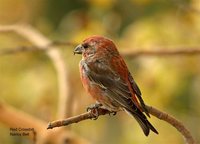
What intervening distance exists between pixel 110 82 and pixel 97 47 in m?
0.21

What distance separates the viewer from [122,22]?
787 centimetres

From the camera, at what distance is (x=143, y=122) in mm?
3361

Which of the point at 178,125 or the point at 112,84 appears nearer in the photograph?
the point at 178,125

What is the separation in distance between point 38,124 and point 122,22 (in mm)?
3561

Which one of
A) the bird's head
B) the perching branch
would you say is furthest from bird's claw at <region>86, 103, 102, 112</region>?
the bird's head

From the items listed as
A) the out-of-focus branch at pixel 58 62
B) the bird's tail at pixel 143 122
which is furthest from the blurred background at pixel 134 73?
the bird's tail at pixel 143 122

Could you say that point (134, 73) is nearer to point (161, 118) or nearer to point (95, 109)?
point (95, 109)

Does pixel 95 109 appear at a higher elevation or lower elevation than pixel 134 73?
lower

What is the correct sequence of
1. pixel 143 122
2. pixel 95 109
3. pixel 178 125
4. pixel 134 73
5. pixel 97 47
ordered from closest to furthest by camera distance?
pixel 178 125 → pixel 143 122 → pixel 95 109 → pixel 97 47 → pixel 134 73

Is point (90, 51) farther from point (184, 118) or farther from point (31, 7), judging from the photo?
point (31, 7)

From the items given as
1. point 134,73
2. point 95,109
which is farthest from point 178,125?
point 134,73

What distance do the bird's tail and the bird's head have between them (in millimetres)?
393

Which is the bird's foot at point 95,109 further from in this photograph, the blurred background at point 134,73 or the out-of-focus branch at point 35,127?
the blurred background at point 134,73

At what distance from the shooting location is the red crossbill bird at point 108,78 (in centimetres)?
363
